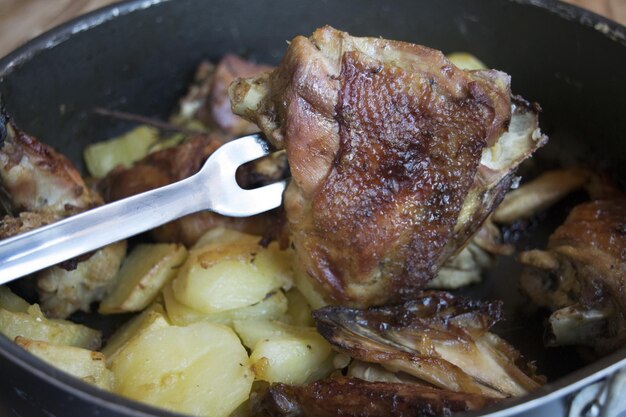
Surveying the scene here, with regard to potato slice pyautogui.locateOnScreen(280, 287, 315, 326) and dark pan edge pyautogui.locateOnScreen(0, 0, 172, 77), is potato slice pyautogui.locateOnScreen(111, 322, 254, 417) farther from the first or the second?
dark pan edge pyautogui.locateOnScreen(0, 0, 172, 77)

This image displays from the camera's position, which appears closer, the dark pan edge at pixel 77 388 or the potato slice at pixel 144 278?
the dark pan edge at pixel 77 388

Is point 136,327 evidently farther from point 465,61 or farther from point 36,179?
point 465,61

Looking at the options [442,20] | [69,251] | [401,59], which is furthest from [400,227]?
[442,20]

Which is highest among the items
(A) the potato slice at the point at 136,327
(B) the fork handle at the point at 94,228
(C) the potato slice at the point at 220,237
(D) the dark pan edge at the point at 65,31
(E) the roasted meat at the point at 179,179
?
(D) the dark pan edge at the point at 65,31

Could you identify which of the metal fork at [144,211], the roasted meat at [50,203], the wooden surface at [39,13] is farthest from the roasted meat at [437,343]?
the wooden surface at [39,13]

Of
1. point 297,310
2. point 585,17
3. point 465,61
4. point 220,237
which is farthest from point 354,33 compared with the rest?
point 297,310

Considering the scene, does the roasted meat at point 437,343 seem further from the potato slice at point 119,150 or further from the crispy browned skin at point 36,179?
the potato slice at point 119,150

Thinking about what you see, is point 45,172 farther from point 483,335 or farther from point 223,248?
point 483,335
